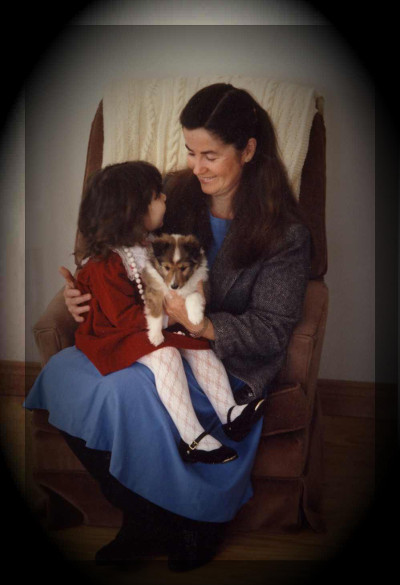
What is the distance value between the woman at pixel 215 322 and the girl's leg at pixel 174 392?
0.10ft

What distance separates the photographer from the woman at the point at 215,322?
5.13 ft

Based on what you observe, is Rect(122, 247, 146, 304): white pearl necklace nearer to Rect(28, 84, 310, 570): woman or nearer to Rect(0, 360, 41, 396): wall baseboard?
Rect(28, 84, 310, 570): woman

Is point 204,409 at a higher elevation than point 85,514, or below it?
higher

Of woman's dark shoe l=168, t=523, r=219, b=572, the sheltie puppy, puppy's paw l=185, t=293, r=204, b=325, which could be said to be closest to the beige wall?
the sheltie puppy

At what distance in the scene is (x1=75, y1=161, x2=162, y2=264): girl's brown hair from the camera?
1531 mm

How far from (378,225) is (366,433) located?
612mm

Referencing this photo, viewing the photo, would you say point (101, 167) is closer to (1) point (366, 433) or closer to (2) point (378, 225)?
(2) point (378, 225)

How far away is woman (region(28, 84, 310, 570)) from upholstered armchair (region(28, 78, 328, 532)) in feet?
0.16

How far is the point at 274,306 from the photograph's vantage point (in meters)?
1.65

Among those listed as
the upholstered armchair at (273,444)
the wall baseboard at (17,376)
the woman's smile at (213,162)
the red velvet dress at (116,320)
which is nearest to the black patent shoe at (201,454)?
the upholstered armchair at (273,444)

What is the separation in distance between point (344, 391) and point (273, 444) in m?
0.30

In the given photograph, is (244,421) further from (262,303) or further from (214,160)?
(214,160)

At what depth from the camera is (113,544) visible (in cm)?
159

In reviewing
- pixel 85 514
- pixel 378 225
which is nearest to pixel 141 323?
pixel 85 514
